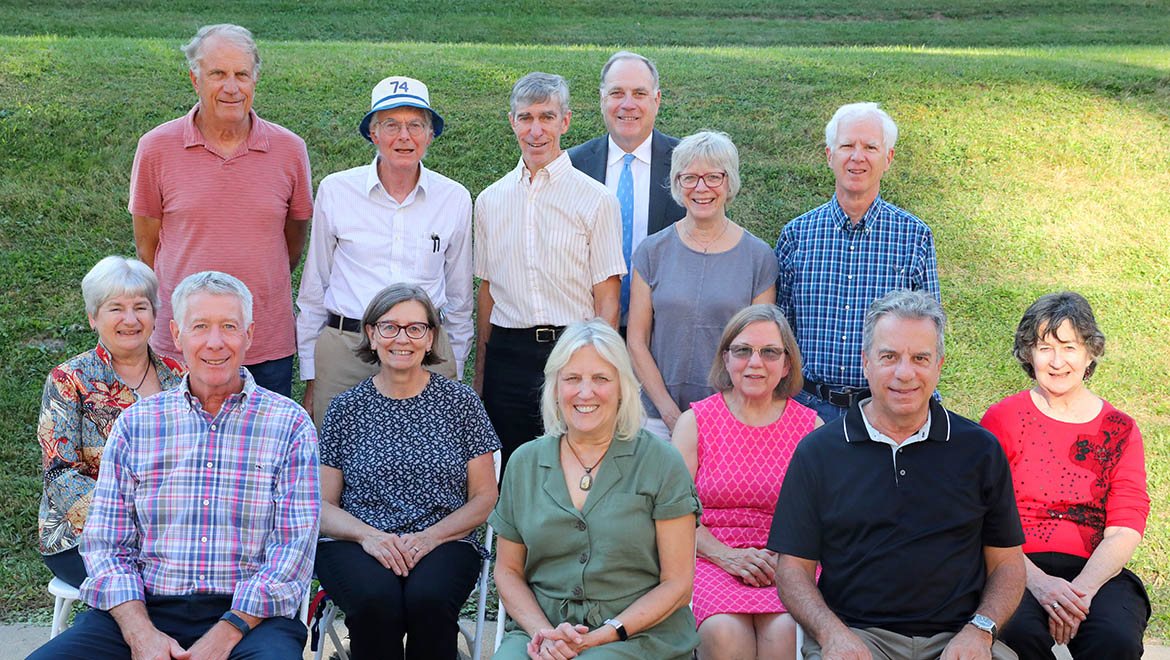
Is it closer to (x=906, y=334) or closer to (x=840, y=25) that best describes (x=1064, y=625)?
(x=906, y=334)

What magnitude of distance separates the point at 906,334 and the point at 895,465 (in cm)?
43

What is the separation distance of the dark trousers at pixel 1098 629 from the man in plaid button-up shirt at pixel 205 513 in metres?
2.46

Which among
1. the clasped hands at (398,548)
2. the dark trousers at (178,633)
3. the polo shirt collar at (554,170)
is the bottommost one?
the dark trousers at (178,633)

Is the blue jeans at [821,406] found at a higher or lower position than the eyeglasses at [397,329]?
lower

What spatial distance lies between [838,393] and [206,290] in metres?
2.47

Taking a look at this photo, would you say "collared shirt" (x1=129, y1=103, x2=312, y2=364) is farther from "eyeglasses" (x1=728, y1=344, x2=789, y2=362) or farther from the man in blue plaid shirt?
the man in blue plaid shirt

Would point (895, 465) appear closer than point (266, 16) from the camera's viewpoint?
Yes

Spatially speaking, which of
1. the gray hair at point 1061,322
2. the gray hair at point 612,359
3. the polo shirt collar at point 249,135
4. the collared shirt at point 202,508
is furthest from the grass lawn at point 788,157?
the gray hair at point 612,359

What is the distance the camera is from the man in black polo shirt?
338 cm

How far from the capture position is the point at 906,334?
343cm

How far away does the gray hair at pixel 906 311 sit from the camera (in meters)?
3.46

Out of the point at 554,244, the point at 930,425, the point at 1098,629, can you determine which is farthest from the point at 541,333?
the point at 1098,629

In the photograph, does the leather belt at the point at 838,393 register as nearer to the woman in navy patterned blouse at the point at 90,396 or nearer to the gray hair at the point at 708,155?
the gray hair at the point at 708,155

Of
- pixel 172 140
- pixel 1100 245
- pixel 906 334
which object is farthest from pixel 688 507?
pixel 1100 245
